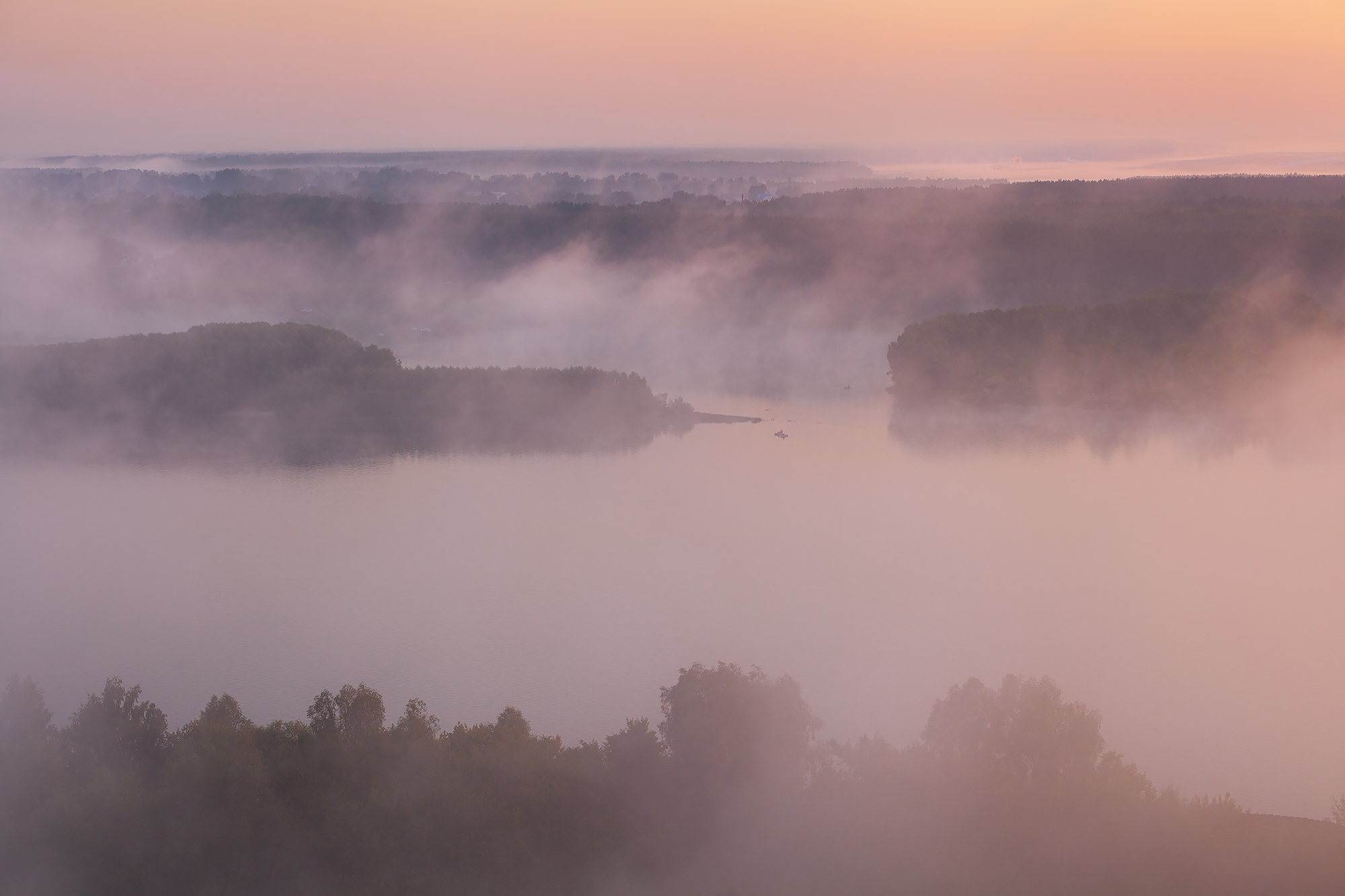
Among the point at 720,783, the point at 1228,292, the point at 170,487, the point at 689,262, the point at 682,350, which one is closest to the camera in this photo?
the point at 720,783

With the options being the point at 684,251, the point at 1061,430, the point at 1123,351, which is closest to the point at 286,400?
the point at 1061,430

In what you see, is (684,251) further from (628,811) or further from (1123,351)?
(628,811)

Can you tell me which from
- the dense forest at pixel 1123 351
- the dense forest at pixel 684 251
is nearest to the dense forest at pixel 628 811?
the dense forest at pixel 1123 351

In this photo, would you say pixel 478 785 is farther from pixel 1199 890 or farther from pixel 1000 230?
pixel 1000 230

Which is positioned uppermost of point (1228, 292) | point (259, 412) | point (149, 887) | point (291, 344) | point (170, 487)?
point (1228, 292)

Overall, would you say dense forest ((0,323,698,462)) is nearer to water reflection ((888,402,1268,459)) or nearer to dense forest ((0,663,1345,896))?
water reflection ((888,402,1268,459))

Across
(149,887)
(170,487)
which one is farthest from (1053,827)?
(170,487)
